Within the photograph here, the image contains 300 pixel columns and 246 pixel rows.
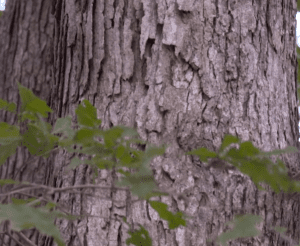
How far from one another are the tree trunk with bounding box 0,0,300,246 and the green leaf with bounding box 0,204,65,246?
56cm

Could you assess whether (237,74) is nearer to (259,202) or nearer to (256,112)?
(256,112)

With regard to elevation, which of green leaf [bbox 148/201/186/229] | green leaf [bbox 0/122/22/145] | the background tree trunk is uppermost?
the background tree trunk

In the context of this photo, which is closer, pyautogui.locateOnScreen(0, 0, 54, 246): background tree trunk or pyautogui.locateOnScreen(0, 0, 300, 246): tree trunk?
pyautogui.locateOnScreen(0, 0, 300, 246): tree trunk

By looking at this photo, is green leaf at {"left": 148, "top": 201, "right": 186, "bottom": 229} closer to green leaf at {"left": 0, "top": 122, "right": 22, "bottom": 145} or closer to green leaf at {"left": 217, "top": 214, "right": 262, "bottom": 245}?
green leaf at {"left": 217, "top": 214, "right": 262, "bottom": 245}

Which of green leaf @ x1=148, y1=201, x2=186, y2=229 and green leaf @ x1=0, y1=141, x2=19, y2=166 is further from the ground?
green leaf @ x1=0, y1=141, x2=19, y2=166

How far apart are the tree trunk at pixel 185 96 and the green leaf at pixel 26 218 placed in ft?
1.83

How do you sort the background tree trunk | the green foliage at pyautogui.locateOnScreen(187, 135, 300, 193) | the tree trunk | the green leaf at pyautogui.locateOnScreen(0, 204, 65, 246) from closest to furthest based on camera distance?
the green leaf at pyautogui.locateOnScreen(0, 204, 65, 246), the green foliage at pyautogui.locateOnScreen(187, 135, 300, 193), the tree trunk, the background tree trunk

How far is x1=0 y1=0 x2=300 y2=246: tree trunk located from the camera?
111cm

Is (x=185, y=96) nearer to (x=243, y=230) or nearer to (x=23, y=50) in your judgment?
(x=243, y=230)

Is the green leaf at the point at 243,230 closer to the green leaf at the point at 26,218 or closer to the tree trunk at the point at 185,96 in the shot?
the green leaf at the point at 26,218

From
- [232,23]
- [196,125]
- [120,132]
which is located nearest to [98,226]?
[196,125]

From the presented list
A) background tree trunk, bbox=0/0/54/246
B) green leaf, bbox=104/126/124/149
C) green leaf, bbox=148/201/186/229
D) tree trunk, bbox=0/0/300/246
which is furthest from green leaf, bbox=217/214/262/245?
background tree trunk, bbox=0/0/54/246

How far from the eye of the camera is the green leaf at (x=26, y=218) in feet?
1.64

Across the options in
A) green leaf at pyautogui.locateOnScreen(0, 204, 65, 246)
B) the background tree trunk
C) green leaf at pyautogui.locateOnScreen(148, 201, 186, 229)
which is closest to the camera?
green leaf at pyautogui.locateOnScreen(0, 204, 65, 246)
